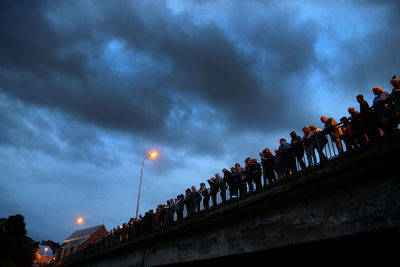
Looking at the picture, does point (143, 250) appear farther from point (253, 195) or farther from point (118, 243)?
point (253, 195)

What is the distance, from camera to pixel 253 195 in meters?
8.83

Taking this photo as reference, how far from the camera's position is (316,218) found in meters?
7.14

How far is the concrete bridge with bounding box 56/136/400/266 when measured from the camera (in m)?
6.12

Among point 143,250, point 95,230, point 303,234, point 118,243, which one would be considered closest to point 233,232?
point 303,234

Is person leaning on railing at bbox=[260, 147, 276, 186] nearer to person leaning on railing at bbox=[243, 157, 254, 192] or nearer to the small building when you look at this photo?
person leaning on railing at bbox=[243, 157, 254, 192]

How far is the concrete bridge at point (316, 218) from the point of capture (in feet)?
20.1

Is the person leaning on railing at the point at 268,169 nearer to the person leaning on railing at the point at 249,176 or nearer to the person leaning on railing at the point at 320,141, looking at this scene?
the person leaning on railing at the point at 249,176

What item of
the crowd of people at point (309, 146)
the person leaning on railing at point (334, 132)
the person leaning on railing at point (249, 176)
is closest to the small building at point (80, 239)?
the crowd of people at point (309, 146)

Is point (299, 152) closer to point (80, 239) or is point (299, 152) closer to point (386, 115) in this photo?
point (386, 115)

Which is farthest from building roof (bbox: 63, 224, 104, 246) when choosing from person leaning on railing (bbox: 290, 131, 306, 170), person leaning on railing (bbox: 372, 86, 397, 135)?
person leaning on railing (bbox: 372, 86, 397, 135)

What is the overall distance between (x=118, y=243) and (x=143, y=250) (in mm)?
3696

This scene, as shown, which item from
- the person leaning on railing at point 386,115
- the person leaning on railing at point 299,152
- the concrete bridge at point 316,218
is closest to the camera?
the concrete bridge at point 316,218

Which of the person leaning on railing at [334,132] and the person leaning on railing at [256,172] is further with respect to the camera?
the person leaning on railing at [256,172]

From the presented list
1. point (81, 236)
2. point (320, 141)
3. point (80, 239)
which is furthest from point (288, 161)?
point (81, 236)
